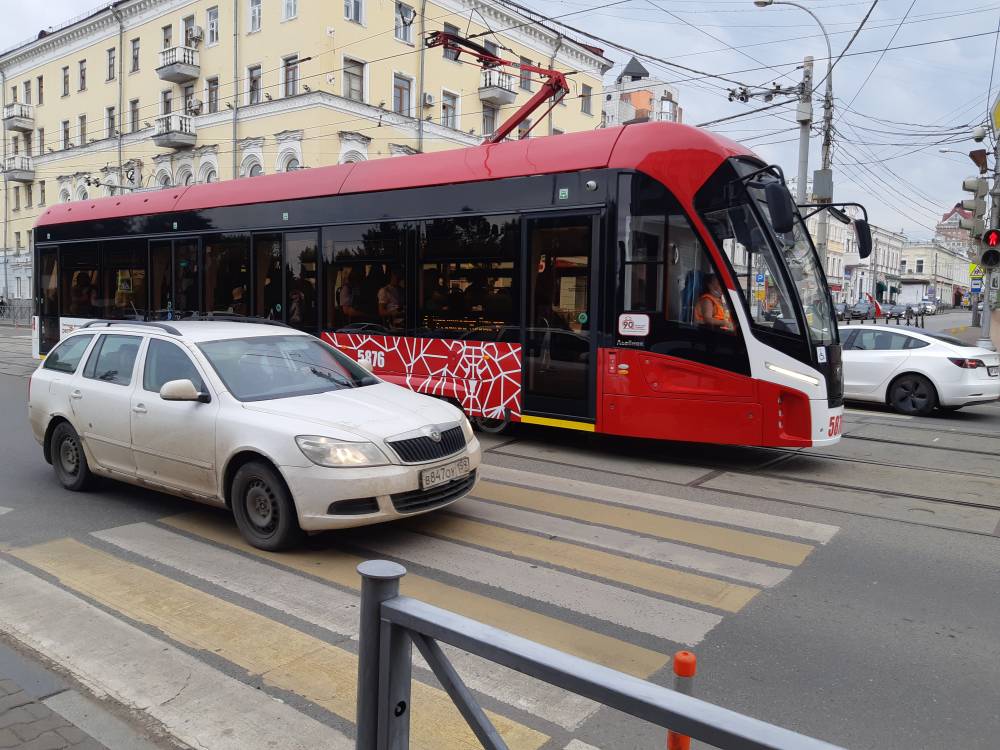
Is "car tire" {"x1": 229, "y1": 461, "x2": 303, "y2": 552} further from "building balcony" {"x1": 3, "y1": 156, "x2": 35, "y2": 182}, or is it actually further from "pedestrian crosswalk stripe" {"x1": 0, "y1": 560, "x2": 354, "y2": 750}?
"building balcony" {"x1": 3, "y1": 156, "x2": 35, "y2": 182}

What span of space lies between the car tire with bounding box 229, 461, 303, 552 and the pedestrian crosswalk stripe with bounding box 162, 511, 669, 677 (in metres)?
0.11

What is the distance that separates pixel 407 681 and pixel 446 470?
3.66 meters

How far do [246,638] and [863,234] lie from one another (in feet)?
24.4

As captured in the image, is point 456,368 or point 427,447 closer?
point 427,447

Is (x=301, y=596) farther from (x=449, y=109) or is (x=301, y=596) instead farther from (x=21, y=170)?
(x=21, y=170)

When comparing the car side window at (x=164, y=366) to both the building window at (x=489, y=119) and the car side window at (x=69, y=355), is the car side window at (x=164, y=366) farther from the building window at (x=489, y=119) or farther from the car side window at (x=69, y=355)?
the building window at (x=489, y=119)

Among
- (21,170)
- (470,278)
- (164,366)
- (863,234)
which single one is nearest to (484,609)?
(164,366)

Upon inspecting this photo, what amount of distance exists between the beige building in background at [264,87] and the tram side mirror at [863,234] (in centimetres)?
2223

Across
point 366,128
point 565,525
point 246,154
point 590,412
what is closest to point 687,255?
point 590,412

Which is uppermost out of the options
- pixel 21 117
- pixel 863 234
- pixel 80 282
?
pixel 21 117

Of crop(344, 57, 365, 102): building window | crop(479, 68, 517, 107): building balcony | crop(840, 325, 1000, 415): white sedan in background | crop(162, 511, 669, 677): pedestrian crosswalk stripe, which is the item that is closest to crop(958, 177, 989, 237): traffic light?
crop(840, 325, 1000, 415): white sedan in background

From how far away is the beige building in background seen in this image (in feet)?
114

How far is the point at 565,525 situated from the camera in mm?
6352

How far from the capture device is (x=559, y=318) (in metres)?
8.88
